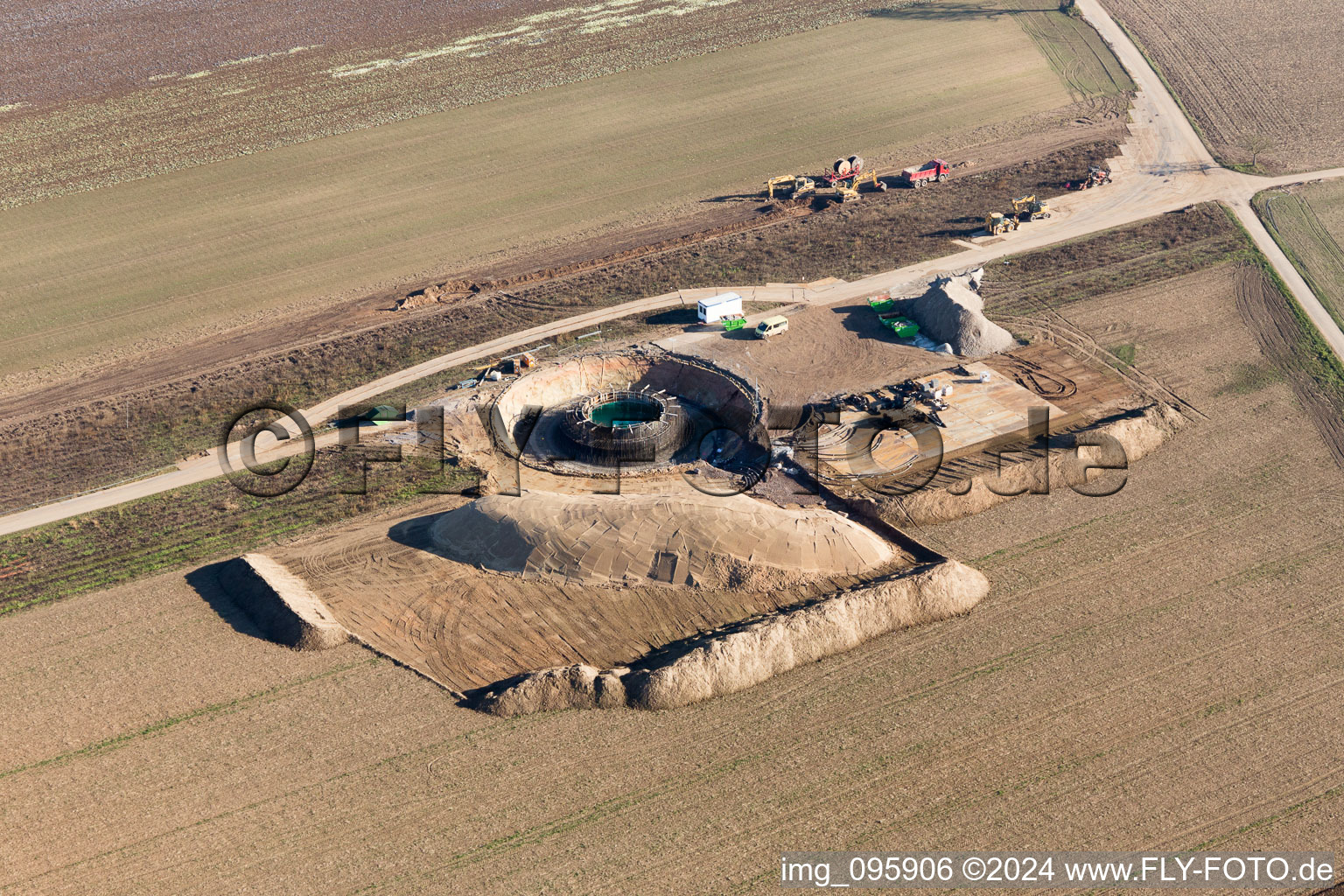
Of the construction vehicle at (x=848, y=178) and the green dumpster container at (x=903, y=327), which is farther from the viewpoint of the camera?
the construction vehicle at (x=848, y=178)

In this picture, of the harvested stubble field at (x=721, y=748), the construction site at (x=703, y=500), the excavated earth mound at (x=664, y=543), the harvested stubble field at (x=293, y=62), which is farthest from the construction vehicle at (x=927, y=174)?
the excavated earth mound at (x=664, y=543)

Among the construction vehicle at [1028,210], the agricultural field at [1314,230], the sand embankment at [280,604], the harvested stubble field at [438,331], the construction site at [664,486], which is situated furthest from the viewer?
the construction vehicle at [1028,210]

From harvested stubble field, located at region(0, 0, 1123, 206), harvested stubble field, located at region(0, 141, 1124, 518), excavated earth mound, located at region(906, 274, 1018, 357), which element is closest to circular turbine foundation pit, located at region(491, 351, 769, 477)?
harvested stubble field, located at region(0, 141, 1124, 518)

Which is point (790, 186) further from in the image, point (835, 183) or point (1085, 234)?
point (1085, 234)

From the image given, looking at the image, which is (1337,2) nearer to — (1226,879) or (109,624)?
(1226,879)

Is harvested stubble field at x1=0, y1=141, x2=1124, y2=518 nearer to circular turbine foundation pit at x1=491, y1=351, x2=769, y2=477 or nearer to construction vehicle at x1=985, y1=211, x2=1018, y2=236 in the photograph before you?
construction vehicle at x1=985, y1=211, x2=1018, y2=236

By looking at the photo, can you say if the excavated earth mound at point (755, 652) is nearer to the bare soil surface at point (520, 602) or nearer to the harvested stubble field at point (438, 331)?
the bare soil surface at point (520, 602)
